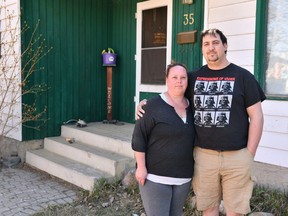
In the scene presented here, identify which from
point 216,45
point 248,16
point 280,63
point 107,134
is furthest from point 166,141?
point 107,134

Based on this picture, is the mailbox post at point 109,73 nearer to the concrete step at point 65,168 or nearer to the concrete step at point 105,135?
the concrete step at point 105,135

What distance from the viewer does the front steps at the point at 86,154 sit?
413 cm

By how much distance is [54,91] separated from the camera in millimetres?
5375

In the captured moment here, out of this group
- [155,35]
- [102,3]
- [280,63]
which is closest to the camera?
[280,63]

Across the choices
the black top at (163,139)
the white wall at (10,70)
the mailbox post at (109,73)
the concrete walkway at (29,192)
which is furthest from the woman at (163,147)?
the mailbox post at (109,73)

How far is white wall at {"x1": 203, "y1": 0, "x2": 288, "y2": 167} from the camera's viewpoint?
10.7 ft

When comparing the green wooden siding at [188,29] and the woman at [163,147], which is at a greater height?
the green wooden siding at [188,29]

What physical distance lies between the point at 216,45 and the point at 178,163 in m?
0.79

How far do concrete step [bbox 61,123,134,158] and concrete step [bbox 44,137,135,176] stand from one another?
7 centimetres

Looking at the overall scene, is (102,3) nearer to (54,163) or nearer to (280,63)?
(54,163)

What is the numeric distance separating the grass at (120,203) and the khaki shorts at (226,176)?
92 cm

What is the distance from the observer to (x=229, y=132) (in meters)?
2.13

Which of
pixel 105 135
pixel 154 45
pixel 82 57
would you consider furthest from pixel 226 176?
pixel 82 57

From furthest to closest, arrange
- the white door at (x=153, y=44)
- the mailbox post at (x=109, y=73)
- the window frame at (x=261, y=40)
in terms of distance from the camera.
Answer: the mailbox post at (x=109, y=73) → the white door at (x=153, y=44) → the window frame at (x=261, y=40)
